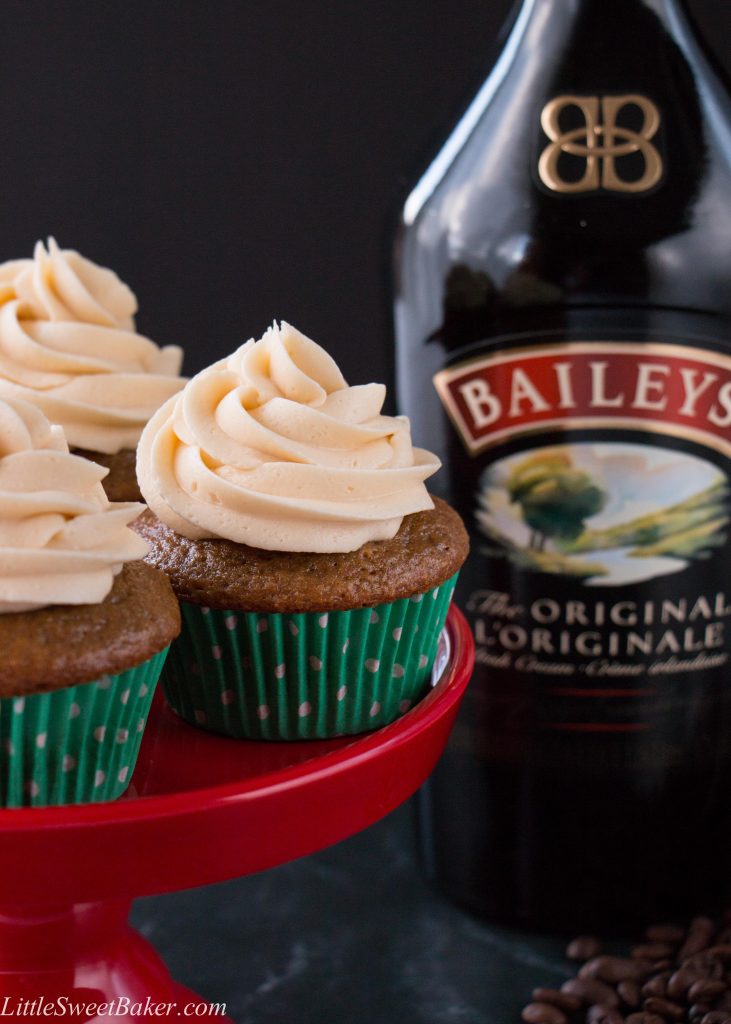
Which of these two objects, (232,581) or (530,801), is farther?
(530,801)

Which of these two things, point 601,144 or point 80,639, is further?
point 601,144

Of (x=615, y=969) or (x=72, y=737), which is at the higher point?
(x=72, y=737)

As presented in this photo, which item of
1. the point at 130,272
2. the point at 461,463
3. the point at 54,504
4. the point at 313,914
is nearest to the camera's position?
the point at 54,504

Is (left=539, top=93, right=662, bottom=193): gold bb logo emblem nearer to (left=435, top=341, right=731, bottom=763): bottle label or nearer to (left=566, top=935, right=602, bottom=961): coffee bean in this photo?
(left=435, top=341, right=731, bottom=763): bottle label

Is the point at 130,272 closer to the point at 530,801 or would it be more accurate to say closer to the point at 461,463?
the point at 461,463

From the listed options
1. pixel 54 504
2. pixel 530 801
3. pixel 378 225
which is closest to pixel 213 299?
pixel 378 225

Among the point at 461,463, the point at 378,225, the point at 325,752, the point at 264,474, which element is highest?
the point at 378,225

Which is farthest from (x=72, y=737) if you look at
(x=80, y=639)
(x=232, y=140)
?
(x=232, y=140)

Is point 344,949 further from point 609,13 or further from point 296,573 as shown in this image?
point 609,13
